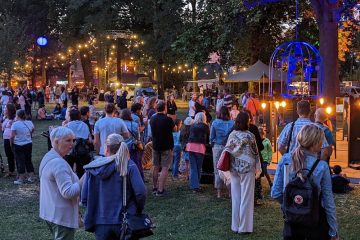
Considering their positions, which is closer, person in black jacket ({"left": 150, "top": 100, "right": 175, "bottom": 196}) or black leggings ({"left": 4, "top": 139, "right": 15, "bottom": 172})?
person in black jacket ({"left": 150, "top": 100, "right": 175, "bottom": 196})

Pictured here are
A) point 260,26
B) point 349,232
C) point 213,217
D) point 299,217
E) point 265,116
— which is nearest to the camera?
point 299,217

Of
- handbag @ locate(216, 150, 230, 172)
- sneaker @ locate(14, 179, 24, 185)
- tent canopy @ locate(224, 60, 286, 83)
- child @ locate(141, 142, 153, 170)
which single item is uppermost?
tent canopy @ locate(224, 60, 286, 83)

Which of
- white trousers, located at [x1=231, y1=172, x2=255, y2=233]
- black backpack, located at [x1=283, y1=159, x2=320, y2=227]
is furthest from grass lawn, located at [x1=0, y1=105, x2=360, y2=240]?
black backpack, located at [x1=283, y1=159, x2=320, y2=227]

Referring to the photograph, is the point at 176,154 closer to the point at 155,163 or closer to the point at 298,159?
the point at 155,163

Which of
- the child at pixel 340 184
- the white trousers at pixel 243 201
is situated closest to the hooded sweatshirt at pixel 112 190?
the white trousers at pixel 243 201

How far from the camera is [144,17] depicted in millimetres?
38062

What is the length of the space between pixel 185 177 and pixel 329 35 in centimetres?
620

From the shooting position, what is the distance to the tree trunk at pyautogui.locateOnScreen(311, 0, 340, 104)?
13.9 meters

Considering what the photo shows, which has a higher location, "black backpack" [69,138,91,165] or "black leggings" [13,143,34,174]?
"black backpack" [69,138,91,165]

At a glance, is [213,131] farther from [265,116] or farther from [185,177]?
[265,116]

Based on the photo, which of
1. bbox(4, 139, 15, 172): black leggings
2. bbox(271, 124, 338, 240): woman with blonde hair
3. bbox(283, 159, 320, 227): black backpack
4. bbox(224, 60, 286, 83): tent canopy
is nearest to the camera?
bbox(283, 159, 320, 227): black backpack

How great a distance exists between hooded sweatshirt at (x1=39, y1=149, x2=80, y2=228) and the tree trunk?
35.7 ft

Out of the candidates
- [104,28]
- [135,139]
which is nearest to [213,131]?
[135,139]

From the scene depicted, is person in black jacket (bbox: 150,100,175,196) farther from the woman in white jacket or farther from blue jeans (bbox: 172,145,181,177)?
the woman in white jacket
